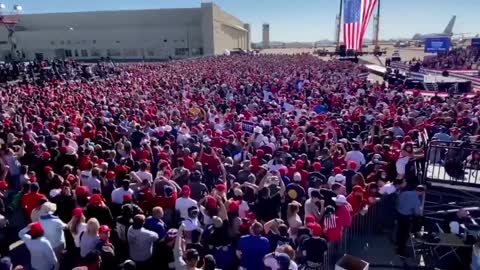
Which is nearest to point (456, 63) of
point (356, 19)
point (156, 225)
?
point (356, 19)

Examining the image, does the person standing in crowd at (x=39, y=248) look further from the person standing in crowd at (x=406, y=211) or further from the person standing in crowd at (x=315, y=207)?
the person standing in crowd at (x=406, y=211)

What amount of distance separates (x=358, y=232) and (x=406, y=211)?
0.91m

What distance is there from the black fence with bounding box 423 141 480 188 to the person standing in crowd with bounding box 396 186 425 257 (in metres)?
1.66

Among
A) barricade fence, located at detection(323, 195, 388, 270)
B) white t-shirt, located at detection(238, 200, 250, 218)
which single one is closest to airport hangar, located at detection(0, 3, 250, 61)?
barricade fence, located at detection(323, 195, 388, 270)

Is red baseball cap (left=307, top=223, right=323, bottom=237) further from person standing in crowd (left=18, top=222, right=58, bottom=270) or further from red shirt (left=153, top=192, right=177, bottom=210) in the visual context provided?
person standing in crowd (left=18, top=222, right=58, bottom=270)

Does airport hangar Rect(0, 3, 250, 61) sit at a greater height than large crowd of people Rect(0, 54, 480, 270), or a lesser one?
greater

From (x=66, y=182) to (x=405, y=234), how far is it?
5788mm

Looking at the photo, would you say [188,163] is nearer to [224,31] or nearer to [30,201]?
[30,201]

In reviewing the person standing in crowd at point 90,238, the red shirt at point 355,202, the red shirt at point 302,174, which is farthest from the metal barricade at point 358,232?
the person standing in crowd at point 90,238

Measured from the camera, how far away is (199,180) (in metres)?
7.43

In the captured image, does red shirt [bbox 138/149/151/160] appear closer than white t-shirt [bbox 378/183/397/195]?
No

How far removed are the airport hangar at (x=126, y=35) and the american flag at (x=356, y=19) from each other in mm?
41391

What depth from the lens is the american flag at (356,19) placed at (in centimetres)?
2634

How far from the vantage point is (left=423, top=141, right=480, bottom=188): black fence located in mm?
8625
